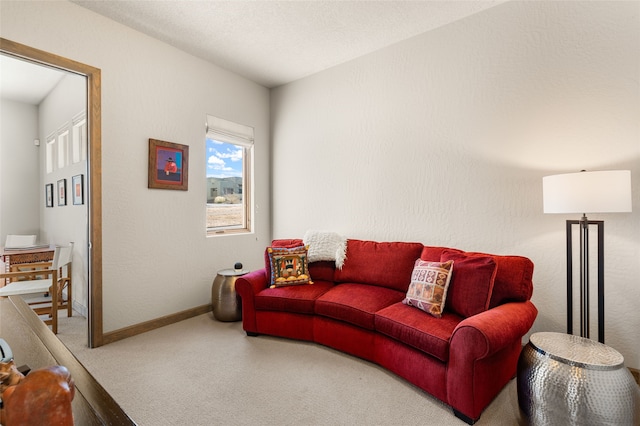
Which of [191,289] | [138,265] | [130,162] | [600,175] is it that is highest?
[130,162]

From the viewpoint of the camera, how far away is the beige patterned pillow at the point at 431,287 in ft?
6.81

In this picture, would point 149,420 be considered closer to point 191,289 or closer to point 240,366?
point 240,366

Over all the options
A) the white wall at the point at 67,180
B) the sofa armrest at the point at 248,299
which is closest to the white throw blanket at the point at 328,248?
the sofa armrest at the point at 248,299

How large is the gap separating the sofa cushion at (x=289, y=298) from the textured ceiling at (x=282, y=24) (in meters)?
2.47

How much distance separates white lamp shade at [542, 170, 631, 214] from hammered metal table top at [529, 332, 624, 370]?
0.73 m

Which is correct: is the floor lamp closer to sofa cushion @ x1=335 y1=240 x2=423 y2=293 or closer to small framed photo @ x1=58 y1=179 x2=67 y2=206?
sofa cushion @ x1=335 y1=240 x2=423 y2=293

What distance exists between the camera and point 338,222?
3.58 m

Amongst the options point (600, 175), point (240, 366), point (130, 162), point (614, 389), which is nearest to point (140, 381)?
point (240, 366)

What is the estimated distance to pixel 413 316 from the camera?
6.75 feet

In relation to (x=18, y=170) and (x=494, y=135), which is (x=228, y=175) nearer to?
(x=18, y=170)

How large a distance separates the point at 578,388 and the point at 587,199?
1.01m

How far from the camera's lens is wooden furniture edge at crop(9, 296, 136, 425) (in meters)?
0.78

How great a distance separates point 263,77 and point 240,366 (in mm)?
3369

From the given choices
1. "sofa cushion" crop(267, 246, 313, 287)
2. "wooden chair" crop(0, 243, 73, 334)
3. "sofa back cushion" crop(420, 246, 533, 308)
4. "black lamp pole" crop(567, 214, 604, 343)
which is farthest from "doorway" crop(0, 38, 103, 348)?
"black lamp pole" crop(567, 214, 604, 343)
